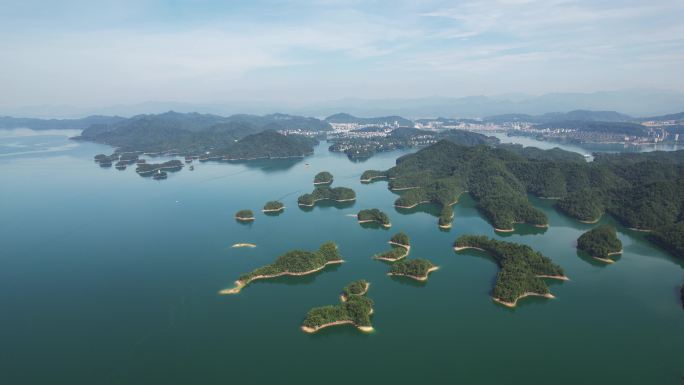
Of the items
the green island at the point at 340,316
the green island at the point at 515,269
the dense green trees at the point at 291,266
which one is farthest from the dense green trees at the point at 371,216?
the green island at the point at 340,316

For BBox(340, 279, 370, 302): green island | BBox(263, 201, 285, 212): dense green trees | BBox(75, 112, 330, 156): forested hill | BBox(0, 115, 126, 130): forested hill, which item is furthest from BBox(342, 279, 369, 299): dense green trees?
BBox(0, 115, 126, 130): forested hill

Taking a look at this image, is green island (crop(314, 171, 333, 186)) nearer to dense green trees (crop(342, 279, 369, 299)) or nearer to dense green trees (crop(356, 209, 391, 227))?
dense green trees (crop(356, 209, 391, 227))

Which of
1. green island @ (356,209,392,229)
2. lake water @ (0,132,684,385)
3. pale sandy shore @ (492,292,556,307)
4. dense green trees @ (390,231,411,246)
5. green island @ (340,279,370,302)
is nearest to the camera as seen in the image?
lake water @ (0,132,684,385)

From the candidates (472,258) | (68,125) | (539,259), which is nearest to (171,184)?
(472,258)

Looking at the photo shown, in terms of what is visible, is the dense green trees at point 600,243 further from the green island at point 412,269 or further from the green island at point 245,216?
the green island at point 245,216

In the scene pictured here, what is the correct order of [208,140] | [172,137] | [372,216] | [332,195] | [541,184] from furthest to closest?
[172,137] < [208,140] < [541,184] < [332,195] < [372,216]

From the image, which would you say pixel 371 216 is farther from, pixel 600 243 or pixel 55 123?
pixel 55 123

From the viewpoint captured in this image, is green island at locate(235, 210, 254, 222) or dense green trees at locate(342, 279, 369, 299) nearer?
dense green trees at locate(342, 279, 369, 299)

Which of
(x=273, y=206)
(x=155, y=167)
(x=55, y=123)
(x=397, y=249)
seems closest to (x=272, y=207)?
(x=273, y=206)
